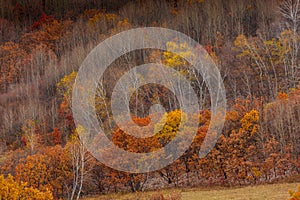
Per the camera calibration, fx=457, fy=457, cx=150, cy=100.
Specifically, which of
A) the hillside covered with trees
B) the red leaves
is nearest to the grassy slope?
the hillside covered with trees

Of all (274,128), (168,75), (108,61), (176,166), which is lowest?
(176,166)

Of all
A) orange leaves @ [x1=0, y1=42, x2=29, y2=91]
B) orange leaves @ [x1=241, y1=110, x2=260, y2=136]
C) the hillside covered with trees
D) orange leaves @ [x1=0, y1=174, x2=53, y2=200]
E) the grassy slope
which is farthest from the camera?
orange leaves @ [x1=0, y1=42, x2=29, y2=91]

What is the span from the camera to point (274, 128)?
51031 millimetres

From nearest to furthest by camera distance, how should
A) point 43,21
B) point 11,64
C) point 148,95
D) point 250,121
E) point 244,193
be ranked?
point 244,193, point 250,121, point 148,95, point 11,64, point 43,21

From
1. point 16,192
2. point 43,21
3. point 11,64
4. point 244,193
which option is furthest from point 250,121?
point 43,21

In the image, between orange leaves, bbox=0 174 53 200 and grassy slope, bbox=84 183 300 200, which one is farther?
grassy slope, bbox=84 183 300 200

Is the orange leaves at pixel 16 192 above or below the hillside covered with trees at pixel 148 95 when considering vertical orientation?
below

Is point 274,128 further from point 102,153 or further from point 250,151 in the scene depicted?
point 102,153

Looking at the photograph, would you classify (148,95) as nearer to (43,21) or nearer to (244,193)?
(244,193)

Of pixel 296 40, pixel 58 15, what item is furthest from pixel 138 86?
pixel 58 15

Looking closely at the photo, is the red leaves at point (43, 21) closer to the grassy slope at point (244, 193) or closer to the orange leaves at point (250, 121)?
the orange leaves at point (250, 121)

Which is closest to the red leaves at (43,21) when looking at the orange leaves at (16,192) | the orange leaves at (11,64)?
the orange leaves at (11,64)

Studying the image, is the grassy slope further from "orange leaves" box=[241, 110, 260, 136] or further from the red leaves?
the red leaves

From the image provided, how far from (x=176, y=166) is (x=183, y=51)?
30793 mm
